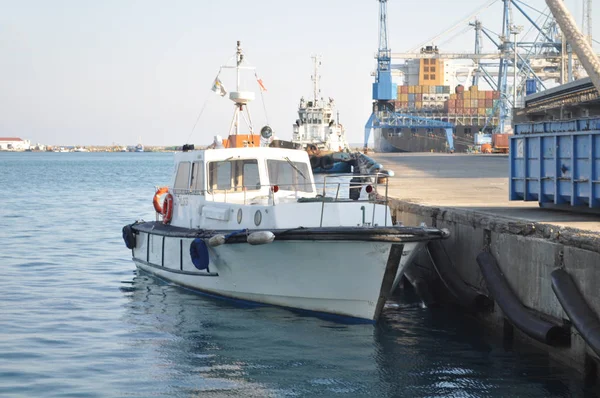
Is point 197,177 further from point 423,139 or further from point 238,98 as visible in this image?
point 423,139

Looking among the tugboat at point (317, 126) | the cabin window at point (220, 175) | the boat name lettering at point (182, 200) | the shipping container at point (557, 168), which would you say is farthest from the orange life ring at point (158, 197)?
the tugboat at point (317, 126)

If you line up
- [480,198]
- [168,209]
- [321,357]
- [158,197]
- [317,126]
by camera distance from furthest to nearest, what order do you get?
[317,126] → [480,198] → [158,197] → [168,209] → [321,357]

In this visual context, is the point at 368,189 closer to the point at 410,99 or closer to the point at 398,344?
the point at 398,344

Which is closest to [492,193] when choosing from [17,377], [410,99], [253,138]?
[253,138]

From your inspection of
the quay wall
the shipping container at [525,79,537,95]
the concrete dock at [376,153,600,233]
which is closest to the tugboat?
the shipping container at [525,79,537,95]

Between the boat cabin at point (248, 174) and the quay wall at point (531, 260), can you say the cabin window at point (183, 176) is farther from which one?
the quay wall at point (531, 260)

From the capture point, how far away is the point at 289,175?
16.5 metres

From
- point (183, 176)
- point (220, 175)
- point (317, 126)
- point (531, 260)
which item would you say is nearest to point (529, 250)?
point (531, 260)

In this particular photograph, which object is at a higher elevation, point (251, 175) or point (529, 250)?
point (251, 175)

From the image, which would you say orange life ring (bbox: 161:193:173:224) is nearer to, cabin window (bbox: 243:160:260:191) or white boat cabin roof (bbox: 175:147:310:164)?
white boat cabin roof (bbox: 175:147:310:164)

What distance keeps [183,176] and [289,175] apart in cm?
223

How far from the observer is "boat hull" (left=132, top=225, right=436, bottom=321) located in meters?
13.3

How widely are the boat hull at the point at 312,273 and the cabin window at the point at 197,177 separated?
3.41 feet

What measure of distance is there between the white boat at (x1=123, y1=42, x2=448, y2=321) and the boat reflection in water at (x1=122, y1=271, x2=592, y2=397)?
1.45ft
